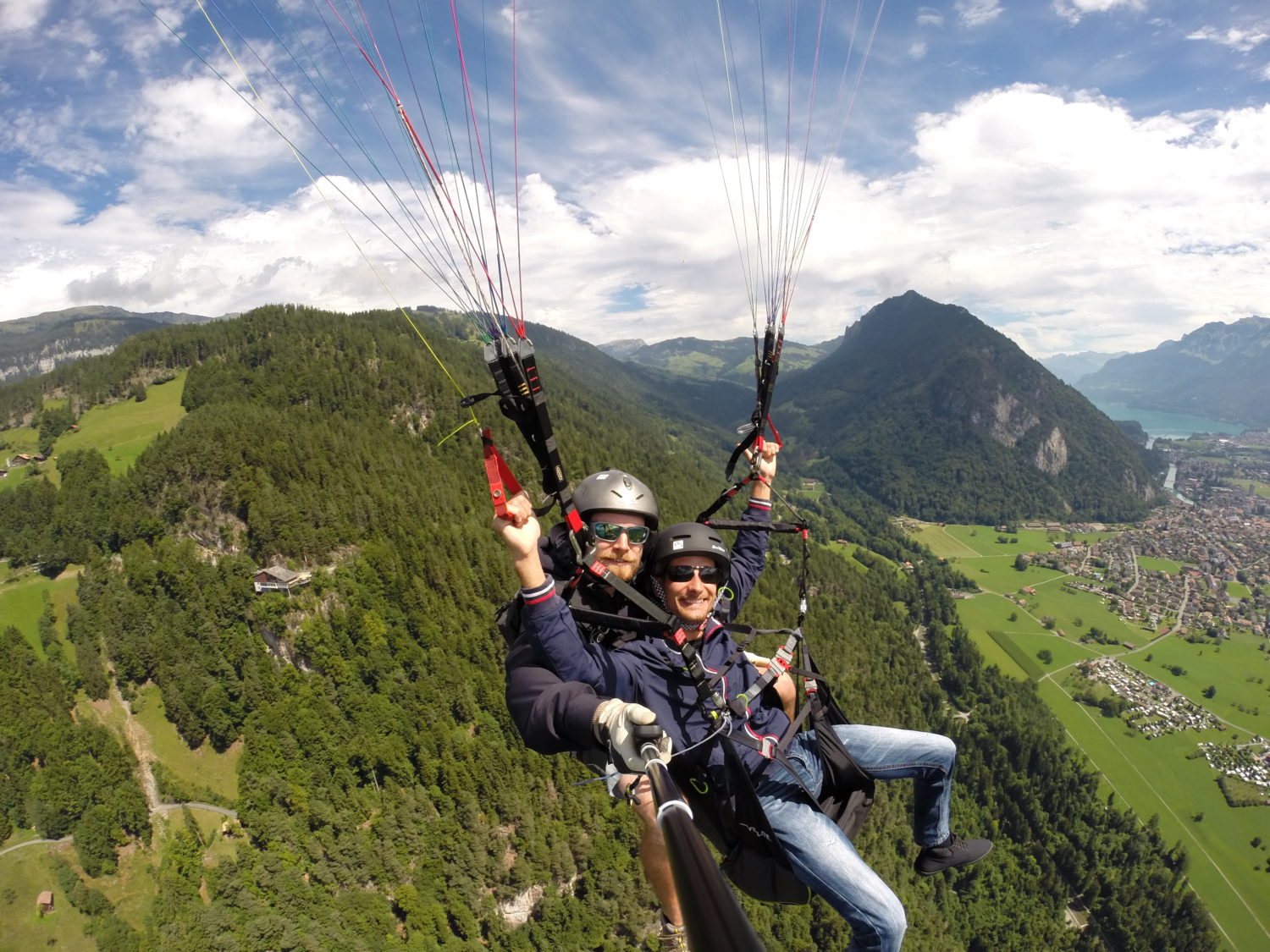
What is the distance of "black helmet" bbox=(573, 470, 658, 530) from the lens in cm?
663

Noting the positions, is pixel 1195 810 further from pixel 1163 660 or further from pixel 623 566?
pixel 623 566

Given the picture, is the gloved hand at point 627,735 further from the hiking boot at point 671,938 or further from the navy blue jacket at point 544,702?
the hiking boot at point 671,938

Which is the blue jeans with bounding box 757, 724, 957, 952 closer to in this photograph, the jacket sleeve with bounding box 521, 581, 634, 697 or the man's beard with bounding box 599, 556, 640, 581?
the jacket sleeve with bounding box 521, 581, 634, 697

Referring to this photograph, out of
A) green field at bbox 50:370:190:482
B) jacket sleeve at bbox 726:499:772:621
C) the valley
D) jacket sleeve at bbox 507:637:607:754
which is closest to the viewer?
jacket sleeve at bbox 507:637:607:754

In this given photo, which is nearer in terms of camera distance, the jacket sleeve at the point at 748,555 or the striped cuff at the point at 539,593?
the striped cuff at the point at 539,593

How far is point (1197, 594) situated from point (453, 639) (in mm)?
157695

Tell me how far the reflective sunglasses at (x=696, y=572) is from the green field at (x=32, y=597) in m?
89.3

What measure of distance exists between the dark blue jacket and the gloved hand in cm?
93

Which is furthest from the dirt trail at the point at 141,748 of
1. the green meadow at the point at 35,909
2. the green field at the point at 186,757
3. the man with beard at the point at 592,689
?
the man with beard at the point at 592,689

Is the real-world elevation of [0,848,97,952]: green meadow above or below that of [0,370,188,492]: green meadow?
below

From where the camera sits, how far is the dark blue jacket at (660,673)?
4621mm

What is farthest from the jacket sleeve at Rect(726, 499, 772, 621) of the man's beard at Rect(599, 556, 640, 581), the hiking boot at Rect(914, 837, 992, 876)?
the hiking boot at Rect(914, 837, 992, 876)

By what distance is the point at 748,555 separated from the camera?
7711 millimetres

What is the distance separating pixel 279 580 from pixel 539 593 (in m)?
79.5
